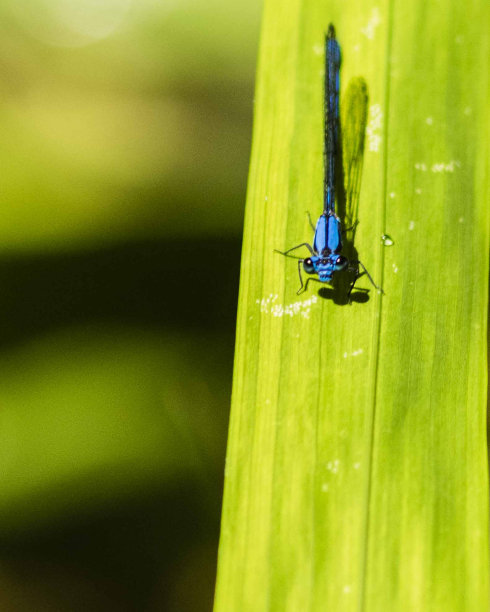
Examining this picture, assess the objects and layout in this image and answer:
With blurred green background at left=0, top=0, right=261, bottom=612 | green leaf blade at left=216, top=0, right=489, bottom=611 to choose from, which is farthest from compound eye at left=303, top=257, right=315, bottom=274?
blurred green background at left=0, top=0, right=261, bottom=612

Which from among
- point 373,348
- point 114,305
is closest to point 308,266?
point 373,348

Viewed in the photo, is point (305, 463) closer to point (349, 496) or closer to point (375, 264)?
point (349, 496)

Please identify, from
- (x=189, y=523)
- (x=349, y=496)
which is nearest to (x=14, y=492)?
(x=189, y=523)

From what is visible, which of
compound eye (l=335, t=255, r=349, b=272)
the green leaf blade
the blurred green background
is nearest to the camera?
the green leaf blade

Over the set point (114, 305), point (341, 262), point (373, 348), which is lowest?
point (373, 348)

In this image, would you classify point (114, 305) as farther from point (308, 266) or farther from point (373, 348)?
point (373, 348)

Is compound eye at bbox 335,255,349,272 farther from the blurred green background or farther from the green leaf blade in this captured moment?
the blurred green background

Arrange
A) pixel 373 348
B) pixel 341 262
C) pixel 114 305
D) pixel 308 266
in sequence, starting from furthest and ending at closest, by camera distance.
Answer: pixel 114 305 → pixel 341 262 → pixel 308 266 → pixel 373 348

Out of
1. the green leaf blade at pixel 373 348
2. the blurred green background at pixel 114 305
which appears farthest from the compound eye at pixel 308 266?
the blurred green background at pixel 114 305
